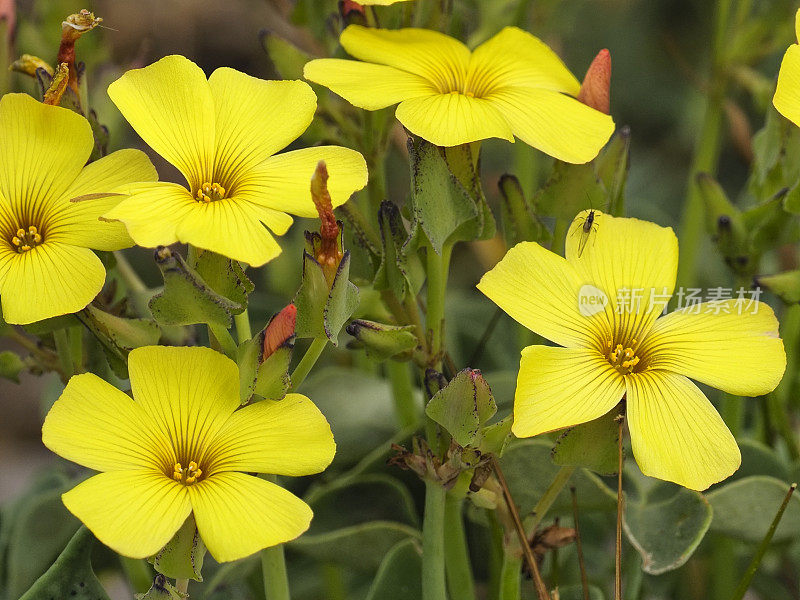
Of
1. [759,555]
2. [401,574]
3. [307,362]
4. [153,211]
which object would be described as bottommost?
[401,574]

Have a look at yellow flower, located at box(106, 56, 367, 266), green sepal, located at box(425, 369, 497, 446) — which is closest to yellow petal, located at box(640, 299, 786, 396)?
green sepal, located at box(425, 369, 497, 446)

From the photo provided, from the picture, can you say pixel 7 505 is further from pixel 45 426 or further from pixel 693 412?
pixel 693 412

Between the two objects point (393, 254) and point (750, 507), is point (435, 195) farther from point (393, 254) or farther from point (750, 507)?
point (750, 507)

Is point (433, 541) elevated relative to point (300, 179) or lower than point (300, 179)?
lower

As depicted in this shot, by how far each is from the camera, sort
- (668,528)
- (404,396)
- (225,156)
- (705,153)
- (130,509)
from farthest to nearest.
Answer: (705,153) < (404,396) < (668,528) < (225,156) < (130,509)

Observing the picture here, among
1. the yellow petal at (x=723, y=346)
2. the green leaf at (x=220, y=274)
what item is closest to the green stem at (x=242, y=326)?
the green leaf at (x=220, y=274)

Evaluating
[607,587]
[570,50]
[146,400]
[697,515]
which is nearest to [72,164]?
[146,400]

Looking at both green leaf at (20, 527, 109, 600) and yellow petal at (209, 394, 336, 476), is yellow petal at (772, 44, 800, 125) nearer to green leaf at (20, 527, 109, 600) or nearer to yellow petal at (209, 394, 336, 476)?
yellow petal at (209, 394, 336, 476)

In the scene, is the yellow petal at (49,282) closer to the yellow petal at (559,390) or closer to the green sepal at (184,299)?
the green sepal at (184,299)

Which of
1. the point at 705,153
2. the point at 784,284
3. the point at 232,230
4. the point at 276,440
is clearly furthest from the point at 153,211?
the point at 705,153
